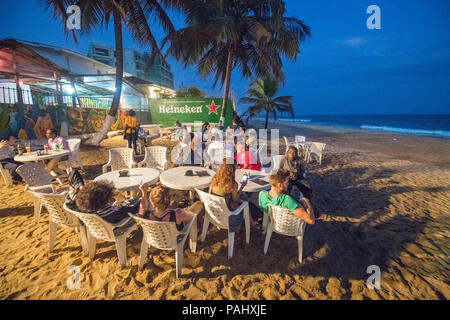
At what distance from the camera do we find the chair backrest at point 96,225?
2041mm

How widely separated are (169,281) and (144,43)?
10064mm

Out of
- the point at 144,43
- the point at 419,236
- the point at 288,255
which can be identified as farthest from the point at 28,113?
the point at 419,236

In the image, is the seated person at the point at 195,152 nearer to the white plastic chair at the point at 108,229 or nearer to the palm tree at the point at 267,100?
the white plastic chair at the point at 108,229

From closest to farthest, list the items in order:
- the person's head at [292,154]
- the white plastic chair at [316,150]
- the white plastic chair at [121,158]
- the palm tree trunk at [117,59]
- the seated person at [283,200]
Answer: the seated person at [283,200] < the person's head at [292,154] < the white plastic chair at [121,158] < the white plastic chair at [316,150] < the palm tree trunk at [117,59]

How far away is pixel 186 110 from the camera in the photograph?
12156mm

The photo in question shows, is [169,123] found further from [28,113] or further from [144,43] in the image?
[28,113]

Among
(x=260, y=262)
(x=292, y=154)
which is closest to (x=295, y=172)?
(x=292, y=154)

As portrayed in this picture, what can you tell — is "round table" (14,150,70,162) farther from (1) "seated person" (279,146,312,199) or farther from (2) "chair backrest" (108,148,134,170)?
(1) "seated person" (279,146,312,199)

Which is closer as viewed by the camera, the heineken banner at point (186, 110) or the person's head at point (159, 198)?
the person's head at point (159, 198)

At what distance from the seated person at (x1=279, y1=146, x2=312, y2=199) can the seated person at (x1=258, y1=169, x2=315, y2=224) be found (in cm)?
124

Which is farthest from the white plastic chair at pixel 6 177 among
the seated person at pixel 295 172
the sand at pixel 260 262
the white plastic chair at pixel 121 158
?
the seated person at pixel 295 172

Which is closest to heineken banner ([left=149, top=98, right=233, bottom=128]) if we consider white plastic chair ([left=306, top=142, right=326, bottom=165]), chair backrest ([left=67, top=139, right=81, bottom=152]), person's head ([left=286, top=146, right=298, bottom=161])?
white plastic chair ([left=306, top=142, right=326, bottom=165])

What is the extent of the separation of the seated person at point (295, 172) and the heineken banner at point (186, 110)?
317 inches
